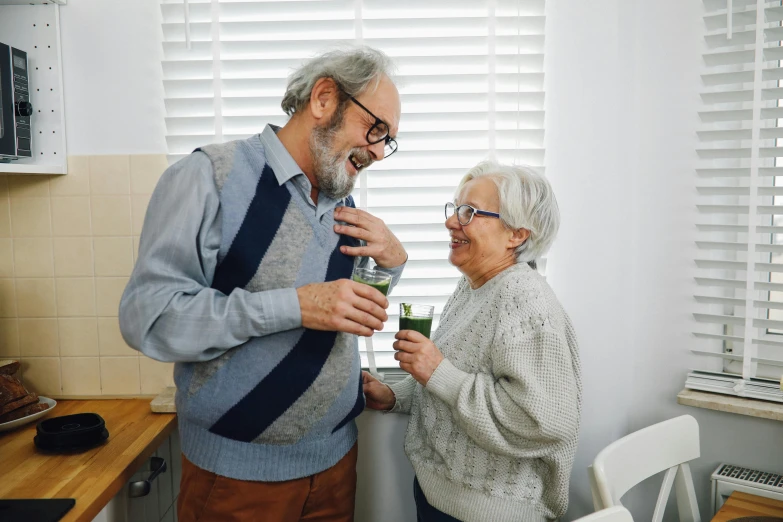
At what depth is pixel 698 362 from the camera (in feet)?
6.80

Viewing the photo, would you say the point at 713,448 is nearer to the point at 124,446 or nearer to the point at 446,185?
the point at 446,185

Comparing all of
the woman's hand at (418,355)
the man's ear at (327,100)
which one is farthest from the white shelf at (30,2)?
the woman's hand at (418,355)

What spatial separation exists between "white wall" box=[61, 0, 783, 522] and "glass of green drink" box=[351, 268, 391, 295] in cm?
83

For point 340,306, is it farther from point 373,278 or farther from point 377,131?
point 377,131

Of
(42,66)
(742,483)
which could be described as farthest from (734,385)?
(42,66)

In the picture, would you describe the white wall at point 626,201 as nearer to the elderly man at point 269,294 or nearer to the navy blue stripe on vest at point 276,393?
the elderly man at point 269,294

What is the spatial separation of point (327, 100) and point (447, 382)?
779 mm

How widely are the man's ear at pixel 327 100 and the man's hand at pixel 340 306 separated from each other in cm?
43

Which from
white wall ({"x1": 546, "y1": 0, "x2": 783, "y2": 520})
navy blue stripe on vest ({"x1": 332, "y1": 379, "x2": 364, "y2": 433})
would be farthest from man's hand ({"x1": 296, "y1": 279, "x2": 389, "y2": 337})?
white wall ({"x1": 546, "y1": 0, "x2": 783, "y2": 520})

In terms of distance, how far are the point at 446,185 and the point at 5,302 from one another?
1.61 m

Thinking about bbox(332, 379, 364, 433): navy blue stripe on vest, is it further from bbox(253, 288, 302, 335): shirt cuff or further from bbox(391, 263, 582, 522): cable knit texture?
bbox(253, 288, 302, 335): shirt cuff

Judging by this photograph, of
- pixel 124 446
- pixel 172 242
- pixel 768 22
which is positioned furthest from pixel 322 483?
pixel 768 22

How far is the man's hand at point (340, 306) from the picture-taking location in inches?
53.0

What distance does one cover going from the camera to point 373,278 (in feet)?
4.87
